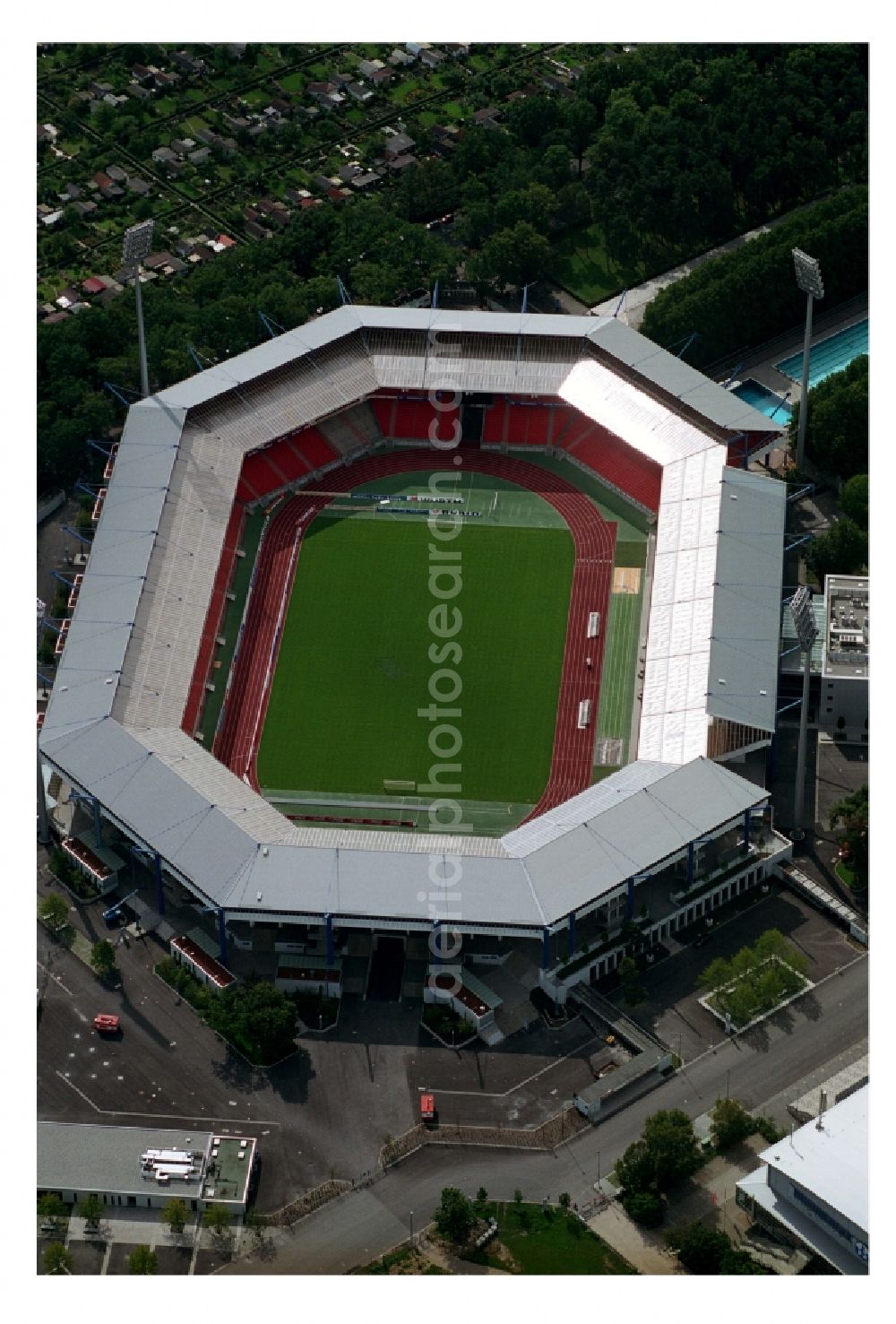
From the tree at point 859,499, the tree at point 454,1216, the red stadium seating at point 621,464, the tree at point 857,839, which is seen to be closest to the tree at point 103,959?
the tree at point 454,1216

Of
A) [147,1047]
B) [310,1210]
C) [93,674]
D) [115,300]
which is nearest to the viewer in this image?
[310,1210]

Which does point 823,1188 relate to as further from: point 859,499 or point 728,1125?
point 859,499

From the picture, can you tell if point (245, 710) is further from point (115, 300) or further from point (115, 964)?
point (115, 300)

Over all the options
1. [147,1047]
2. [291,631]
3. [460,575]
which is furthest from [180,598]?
[147,1047]

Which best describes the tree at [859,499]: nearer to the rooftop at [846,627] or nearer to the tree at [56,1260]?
the rooftop at [846,627]

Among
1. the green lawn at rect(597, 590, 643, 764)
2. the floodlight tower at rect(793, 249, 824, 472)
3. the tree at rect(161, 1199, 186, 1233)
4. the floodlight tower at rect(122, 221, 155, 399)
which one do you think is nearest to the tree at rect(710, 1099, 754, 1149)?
the tree at rect(161, 1199, 186, 1233)

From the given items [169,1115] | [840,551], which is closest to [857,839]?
[840,551]
